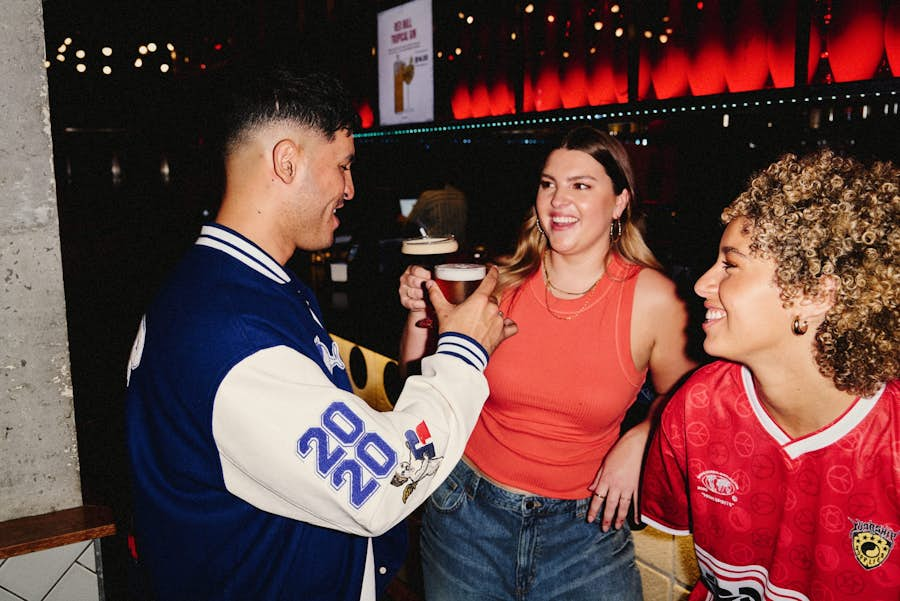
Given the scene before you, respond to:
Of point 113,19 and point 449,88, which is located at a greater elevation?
point 113,19

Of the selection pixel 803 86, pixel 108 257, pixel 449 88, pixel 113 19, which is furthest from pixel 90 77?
pixel 803 86

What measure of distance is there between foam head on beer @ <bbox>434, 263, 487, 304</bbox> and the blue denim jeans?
551 millimetres

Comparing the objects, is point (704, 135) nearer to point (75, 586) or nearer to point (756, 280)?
point (756, 280)

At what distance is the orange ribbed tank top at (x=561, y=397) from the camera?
1820 millimetres

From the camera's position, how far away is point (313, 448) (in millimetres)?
1151

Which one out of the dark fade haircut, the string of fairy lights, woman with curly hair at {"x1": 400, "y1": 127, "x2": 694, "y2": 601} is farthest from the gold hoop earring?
the string of fairy lights

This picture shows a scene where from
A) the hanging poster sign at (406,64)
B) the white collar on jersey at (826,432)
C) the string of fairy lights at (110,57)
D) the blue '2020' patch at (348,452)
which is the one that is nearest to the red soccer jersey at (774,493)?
the white collar on jersey at (826,432)

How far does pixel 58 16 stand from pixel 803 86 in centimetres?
1141

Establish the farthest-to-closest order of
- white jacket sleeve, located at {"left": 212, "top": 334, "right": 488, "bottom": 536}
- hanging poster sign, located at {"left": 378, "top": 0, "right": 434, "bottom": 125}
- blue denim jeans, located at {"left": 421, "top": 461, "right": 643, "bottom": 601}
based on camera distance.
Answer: hanging poster sign, located at {"left": 378, "top": 0, "right": 434, "bottom": 125} → blue denim jeans, located at {"left": 421, "top": 461, "right": 643, "bottom": 601} → white jacket sleeve, located at {"left": 212, "top": 334, "right": 488, "bottom": 536}

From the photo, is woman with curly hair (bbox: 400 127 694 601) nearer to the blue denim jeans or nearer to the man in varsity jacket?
the blue denim jeans

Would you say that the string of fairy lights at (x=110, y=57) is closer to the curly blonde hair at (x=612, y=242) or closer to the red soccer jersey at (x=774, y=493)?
the curly blonde hair at (x=612, y=242)

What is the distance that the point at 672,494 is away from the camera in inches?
62.2

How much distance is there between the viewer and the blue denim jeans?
5.74 feet

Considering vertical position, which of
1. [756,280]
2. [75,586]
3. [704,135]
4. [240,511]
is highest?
[704,135]
